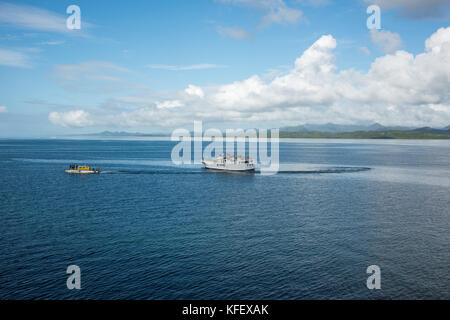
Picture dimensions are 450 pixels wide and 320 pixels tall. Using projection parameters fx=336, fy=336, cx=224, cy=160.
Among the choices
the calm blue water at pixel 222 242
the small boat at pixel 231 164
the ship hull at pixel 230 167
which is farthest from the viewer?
the small boat at pixel 231 164

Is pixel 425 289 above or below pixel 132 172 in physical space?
below

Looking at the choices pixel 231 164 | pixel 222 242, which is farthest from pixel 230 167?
pixel 222 242

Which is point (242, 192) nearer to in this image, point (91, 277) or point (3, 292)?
point (91, 277)

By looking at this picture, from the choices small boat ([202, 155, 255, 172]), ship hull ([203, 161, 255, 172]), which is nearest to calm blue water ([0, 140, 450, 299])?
ship hull ([203, 161, 255, 172])

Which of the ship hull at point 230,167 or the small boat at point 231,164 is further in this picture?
the small boat at point 231,164

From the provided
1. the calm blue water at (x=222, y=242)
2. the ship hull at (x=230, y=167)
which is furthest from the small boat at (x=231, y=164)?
the calm blue water at (x=222, y=242)

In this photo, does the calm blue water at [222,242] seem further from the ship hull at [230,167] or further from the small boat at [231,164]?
the small boat at [231,164]
